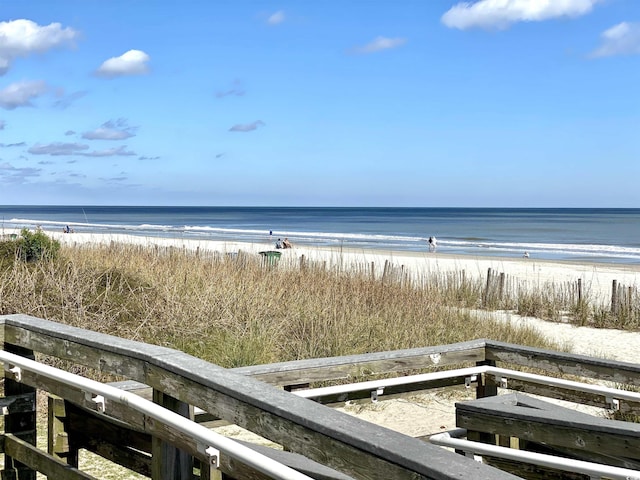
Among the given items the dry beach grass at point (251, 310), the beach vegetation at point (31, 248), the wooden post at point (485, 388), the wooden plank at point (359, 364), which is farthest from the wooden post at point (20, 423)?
the beach vegetation at point (31, 248)

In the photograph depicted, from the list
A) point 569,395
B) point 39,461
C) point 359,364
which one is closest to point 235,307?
point 359,364

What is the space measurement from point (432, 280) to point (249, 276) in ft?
16.7

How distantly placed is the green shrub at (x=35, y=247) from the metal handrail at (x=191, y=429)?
8928 mm

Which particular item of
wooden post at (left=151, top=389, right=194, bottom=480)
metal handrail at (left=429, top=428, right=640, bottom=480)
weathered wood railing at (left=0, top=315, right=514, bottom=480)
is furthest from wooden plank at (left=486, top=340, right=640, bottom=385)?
wooden post at (left=151, top=389, right=194, bottom=480)

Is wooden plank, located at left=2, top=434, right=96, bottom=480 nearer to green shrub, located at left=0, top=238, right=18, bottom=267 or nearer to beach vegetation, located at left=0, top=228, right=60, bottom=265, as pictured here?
green shrub, located at left=0, top=238, right=18, bottom=267

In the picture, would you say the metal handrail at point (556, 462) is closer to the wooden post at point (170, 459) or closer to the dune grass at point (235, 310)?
the wooden post at point (170, 459)

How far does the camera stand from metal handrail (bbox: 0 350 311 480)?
5.04 ft

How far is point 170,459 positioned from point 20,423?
144 centimetres

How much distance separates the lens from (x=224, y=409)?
1847mm

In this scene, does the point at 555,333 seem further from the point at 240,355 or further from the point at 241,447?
the point at 241,447

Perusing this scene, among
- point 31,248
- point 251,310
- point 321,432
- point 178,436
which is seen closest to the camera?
point 321,432

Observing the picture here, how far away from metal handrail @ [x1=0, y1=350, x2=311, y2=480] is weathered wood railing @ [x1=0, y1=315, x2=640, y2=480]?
0.05m

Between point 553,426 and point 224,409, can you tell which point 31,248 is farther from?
point 224,409

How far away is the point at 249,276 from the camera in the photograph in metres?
10.7
